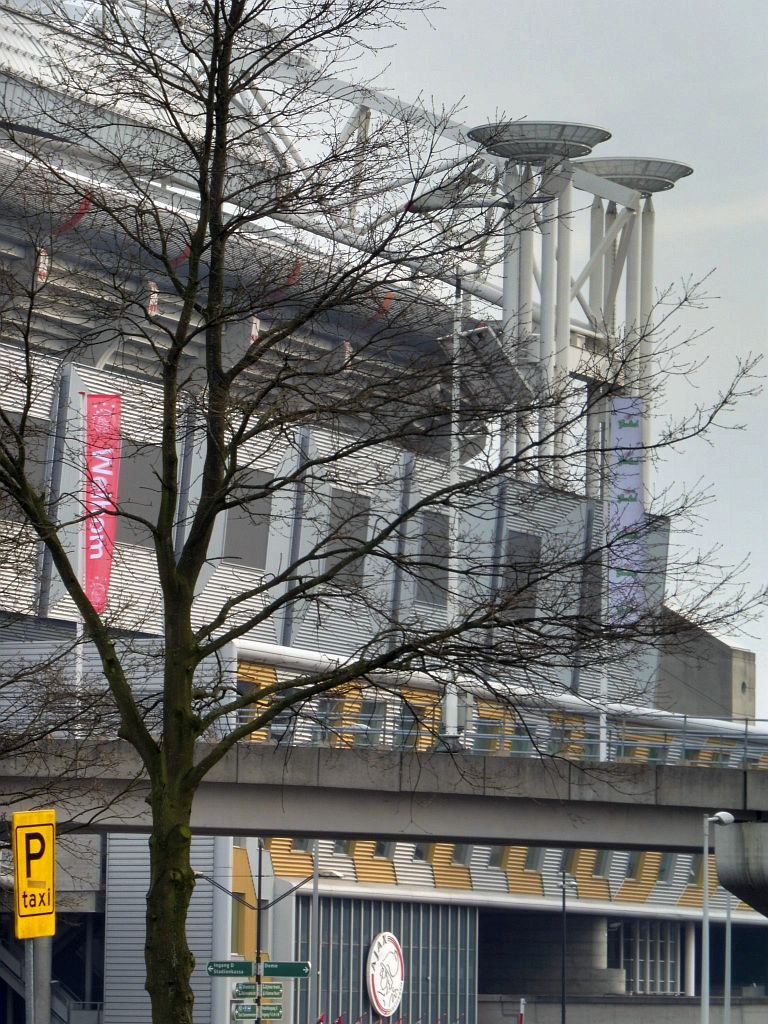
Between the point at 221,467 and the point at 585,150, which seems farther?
the point at 585,150

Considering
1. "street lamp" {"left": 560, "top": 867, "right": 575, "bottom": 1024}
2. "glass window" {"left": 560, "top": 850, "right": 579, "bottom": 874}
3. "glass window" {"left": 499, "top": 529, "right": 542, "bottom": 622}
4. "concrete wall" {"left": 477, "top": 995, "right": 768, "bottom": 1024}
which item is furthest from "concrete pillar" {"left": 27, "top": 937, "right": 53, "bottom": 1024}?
"glass window" {"left": 499, "top": 529, "right": 542, "bottom": 622}

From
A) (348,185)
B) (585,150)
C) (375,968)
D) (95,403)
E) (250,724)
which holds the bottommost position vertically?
(375,968)

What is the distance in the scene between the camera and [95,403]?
48.3 m

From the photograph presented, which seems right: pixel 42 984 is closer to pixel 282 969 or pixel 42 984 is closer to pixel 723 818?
pixel 282 969

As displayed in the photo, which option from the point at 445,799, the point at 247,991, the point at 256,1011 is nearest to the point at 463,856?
the point at 247,991

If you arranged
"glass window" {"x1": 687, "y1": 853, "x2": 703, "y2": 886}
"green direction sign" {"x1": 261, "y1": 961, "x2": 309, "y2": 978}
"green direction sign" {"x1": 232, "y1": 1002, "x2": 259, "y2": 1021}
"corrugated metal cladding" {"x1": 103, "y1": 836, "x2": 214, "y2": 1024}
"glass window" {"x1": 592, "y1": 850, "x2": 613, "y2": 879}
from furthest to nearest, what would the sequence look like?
1. "glass window" {"x1": 687, "y1": 853, "x2": 703, "y2": 886}
2. "glass window" {"x1": 592, "y1": 850, "x2": 613, "y2": 879}
3. "corrugated metal cladding" {"x1": 103, "y1": 836, "x2": 214, "y2": 1024}
4. "green direction sign" {"x1": 261, "y1": 961, "x2": 309, "y2": 978}
5. "green direction sign" {"x1": 232, "y1": 1002, "x2": 259, "y2": 1021}

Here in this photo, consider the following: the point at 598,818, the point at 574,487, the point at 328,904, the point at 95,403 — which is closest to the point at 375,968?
the point at 328,904

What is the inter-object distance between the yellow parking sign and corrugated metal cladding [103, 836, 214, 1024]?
44382mm

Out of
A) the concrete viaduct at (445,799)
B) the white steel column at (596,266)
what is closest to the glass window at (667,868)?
the white steel column at (596,266)

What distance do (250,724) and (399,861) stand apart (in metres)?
54.4

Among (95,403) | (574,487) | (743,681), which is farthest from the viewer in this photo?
(743,681)

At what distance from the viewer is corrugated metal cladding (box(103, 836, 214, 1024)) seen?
57062mm

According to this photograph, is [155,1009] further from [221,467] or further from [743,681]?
[743,681]

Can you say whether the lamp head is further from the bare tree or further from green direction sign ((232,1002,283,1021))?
the bare tree
